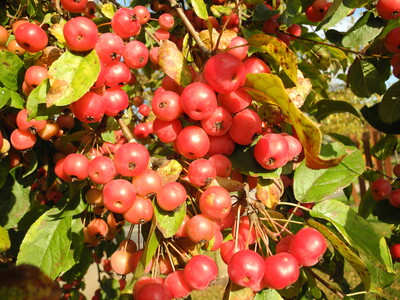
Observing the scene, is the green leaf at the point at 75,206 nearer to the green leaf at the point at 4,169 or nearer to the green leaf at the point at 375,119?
the green leaf at the point at 4,169

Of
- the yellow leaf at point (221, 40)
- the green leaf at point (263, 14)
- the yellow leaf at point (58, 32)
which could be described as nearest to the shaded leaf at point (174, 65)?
the yellow leaf at point (221, 40)

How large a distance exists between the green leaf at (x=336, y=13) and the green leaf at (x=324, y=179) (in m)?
0.59

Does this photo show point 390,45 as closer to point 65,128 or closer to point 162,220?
point 162,220

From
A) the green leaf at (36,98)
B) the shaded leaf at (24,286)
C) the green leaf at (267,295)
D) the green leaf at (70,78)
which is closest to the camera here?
the shaded leaf at (24,286)

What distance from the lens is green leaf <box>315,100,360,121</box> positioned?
2309mm

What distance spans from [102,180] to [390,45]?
1.56 metres

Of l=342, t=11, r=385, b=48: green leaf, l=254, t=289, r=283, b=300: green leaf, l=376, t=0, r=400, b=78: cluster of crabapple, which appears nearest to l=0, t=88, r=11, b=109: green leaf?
l=254, t=289, r=283, b=300: green leaf

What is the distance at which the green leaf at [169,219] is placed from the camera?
3.81 ft

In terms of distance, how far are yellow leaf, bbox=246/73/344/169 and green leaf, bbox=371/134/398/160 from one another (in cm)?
201

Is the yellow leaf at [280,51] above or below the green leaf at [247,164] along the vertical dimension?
above

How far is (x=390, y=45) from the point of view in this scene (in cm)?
180

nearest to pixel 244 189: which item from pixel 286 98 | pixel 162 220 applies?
pixel 162 220

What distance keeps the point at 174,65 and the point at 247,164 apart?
0.43 metres

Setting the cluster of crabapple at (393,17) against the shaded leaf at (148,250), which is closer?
the shaded leaf at (148,250)
